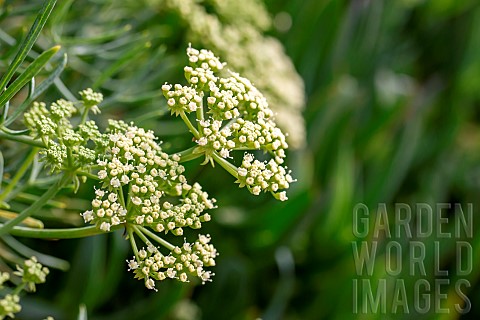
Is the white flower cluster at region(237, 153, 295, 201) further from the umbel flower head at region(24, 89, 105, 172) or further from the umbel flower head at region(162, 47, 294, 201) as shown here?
the umbel flower head at region(24, 89, 105, 172)

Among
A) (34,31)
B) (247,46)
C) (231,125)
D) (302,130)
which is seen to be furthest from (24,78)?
(302,130)

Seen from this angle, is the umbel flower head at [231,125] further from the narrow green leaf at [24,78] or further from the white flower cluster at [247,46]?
the white flower cluster at [247,46]

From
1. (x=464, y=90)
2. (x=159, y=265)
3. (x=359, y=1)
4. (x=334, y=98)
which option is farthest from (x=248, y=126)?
(x=464, y=90)

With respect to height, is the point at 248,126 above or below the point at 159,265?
above

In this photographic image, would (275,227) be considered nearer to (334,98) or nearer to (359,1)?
(334,98)

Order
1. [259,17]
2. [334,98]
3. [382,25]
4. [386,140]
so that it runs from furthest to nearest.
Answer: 1. [382,25]
2. [386,140]
3. [334,98]
4. [259,17]

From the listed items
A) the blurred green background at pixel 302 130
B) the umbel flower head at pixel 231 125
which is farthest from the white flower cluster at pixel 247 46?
the umbel flower head at pixel 231 125

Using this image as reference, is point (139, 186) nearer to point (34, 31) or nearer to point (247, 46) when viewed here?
point (34, 31)
